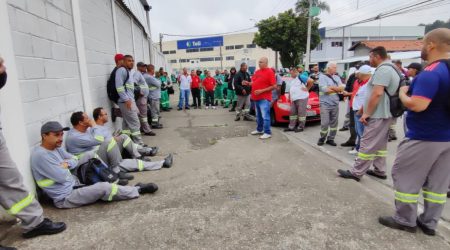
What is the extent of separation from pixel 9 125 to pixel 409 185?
13.0ft

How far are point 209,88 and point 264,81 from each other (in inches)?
253

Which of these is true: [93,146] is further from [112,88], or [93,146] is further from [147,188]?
[112,88]

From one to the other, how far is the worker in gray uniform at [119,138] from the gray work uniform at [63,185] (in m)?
0.70

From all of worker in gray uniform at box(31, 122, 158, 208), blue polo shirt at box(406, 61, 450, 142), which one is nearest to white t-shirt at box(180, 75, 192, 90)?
worker in gray uniform at box(31, 122, 158, 208)

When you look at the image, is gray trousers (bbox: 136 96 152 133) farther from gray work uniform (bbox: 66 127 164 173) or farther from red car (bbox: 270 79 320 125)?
red car (bbox: 270 79 320 125)

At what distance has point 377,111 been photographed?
12.8 ft

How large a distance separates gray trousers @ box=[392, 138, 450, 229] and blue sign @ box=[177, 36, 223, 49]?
117ft

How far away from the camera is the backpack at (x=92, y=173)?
3702 mm

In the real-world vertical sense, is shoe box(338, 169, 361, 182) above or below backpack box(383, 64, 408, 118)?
below

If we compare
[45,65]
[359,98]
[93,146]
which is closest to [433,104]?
[359,98]

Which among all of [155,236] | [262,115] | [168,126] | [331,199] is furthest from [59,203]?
[168,126]

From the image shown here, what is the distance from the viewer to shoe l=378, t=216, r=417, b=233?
286cm

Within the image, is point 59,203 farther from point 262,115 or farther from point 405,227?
point 262,115

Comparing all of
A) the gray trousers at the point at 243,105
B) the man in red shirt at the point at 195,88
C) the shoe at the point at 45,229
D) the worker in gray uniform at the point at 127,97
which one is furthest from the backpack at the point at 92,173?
the man in red shirt at the point at 195,88
